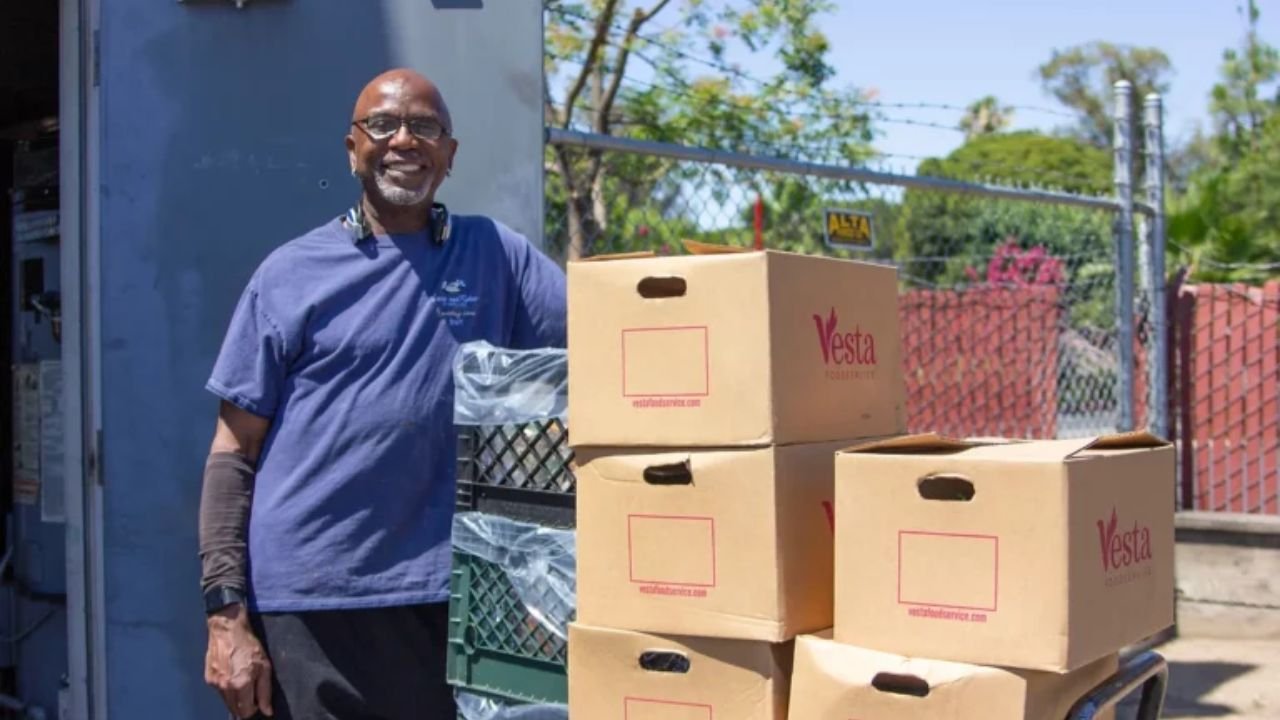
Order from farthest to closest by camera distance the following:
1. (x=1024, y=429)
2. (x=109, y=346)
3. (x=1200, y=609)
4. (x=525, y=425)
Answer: (x=1024, y=429) < (x=1200, y=609) < (x=109, y=346) < (x=525, y=425)

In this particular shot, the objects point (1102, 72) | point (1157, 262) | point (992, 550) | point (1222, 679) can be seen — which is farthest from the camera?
point (1102, 72)

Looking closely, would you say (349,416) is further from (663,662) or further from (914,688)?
(914,688)

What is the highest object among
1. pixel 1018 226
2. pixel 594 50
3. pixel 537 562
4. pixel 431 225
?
pixel 594 50

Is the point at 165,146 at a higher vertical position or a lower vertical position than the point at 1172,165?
lower

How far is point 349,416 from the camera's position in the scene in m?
2.94

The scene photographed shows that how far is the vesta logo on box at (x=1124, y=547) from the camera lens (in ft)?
7.53

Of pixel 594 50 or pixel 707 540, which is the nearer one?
pixel 707 540

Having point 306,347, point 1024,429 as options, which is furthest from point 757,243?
point 1024,429

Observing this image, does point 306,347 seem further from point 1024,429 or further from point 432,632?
point 1024,429

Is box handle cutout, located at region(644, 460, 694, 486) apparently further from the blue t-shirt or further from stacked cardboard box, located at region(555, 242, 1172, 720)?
the blue t-shirt

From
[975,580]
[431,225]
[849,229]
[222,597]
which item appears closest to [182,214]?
[431,225]

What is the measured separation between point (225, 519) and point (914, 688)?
145cm

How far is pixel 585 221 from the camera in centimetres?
550

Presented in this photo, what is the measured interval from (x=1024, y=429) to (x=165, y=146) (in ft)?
16.4
